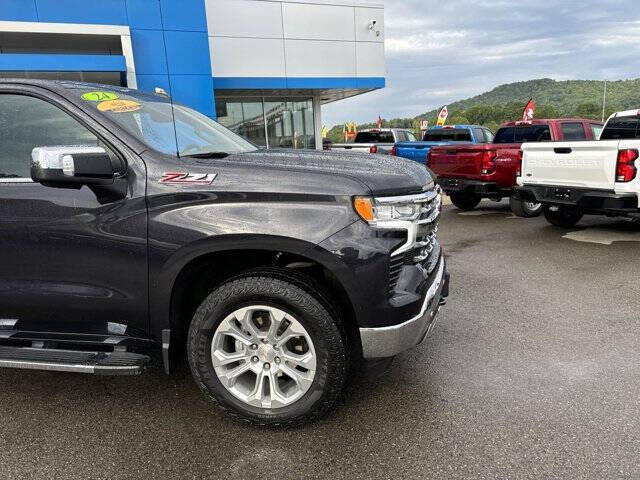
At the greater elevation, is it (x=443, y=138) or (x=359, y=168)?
(x=359, y=168)

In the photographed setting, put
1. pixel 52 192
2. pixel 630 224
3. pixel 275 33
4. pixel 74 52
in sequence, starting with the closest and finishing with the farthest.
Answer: pixel 52 192
pixel 630 224
pixel 74 52
pixel 275 33

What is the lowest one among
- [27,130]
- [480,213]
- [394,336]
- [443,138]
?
[480,213]

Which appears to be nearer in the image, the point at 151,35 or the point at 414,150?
the point at 414,150

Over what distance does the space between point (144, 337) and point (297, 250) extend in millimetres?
1027

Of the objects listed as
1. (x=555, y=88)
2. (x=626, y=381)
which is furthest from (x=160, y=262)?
(x=555, y=88)

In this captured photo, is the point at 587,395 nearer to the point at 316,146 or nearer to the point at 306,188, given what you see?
the point at 306,188

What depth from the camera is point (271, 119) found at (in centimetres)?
2023

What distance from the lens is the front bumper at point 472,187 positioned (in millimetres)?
8719

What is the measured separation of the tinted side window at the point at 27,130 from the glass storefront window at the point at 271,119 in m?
16.7

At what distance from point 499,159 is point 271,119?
13271 millimetres

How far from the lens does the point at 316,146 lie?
2100cm

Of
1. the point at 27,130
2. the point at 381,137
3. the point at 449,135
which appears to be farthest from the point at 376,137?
the point at 27,130

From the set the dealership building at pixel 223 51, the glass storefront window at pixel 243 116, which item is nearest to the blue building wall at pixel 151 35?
the dealership building at pixel 223 51

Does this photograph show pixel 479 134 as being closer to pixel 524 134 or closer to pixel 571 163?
pixel 524 134
